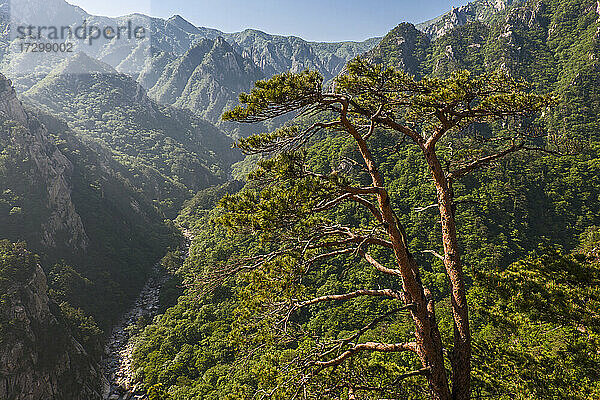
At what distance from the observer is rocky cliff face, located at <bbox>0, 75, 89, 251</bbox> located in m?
49.6

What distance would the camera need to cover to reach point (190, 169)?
4766 inches

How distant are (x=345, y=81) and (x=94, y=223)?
6766 centimetres

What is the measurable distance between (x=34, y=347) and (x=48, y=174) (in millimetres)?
37854

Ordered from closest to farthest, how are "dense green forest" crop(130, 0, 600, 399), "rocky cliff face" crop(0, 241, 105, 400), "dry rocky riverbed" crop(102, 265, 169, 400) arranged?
1. "dense green forest" crop(130, 0, 600, 399)
2. "rocky cliff face" crop(0, 241, 105, 400)
3. "dry rocky riverbed" crop(102, 265, 169, 400)

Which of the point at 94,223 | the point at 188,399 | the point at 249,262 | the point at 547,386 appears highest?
the point at 249,262

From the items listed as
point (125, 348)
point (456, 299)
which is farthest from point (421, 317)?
point (125, 348)

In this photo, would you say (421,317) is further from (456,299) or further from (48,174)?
(48,174)

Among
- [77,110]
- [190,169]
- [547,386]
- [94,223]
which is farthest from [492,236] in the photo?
[77,110]

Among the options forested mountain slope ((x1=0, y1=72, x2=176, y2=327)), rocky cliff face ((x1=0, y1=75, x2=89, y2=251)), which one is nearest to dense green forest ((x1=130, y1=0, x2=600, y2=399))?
forested mountain slope ((x1=0, y1=72, x2=176, y2=327))

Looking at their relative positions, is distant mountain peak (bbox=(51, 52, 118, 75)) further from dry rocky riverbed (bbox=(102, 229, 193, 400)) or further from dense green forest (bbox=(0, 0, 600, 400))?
Answer: dry rocky riverbed (bbox=(102, 229, 193, 400))

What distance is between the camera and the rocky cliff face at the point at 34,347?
26.8 metres

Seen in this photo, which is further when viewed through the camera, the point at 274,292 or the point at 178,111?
the point at 178,111

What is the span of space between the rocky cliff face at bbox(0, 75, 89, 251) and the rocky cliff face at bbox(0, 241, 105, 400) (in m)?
16.6

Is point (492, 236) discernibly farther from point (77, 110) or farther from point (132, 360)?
point (77, 110)
